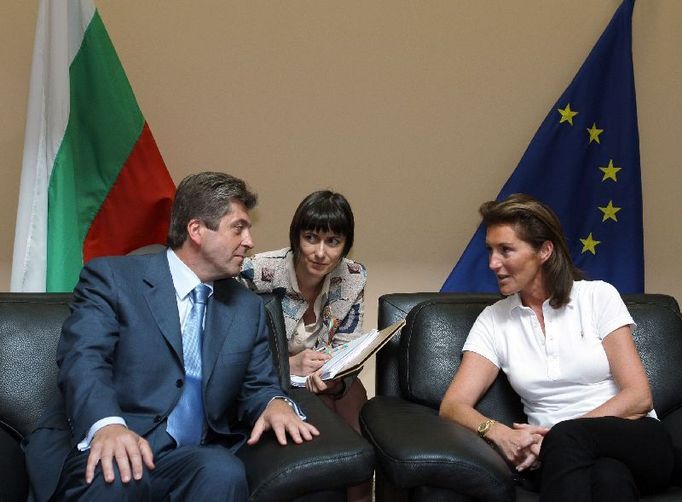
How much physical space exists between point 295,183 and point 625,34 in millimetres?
1549

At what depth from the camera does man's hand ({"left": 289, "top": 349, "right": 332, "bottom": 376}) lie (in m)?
2.70

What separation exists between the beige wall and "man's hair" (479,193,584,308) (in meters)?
1.11

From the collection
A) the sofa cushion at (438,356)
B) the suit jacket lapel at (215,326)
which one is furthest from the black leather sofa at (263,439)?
the sofa cushion at (438,356)

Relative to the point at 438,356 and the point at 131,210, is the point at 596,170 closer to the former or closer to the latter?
the point at 438,356

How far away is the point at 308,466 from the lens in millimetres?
1852

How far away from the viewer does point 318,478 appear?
185cm

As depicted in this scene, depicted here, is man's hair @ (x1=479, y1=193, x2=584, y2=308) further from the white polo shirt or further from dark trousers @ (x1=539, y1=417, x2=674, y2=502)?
dark trousers @ (x1=539, y1=417, x2=674, y2=502)

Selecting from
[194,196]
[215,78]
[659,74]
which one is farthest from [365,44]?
[194,196]

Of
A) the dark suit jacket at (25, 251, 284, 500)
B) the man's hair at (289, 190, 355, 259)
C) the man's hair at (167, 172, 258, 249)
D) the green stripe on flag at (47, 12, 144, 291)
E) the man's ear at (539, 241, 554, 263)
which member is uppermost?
the green stripe on flag at (47, 12, 144, 291)

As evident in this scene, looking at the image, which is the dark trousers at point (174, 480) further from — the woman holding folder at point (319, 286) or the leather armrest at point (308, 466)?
the woman holding folder at point (319, 286)

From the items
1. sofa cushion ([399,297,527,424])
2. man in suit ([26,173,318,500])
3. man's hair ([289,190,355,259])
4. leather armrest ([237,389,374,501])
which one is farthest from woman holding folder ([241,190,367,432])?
leather armrest ([237,389,374,501])

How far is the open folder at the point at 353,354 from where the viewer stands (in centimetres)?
240

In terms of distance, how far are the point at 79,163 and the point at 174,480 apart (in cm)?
151

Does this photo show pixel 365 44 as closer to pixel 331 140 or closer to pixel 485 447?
pixel 331 140
